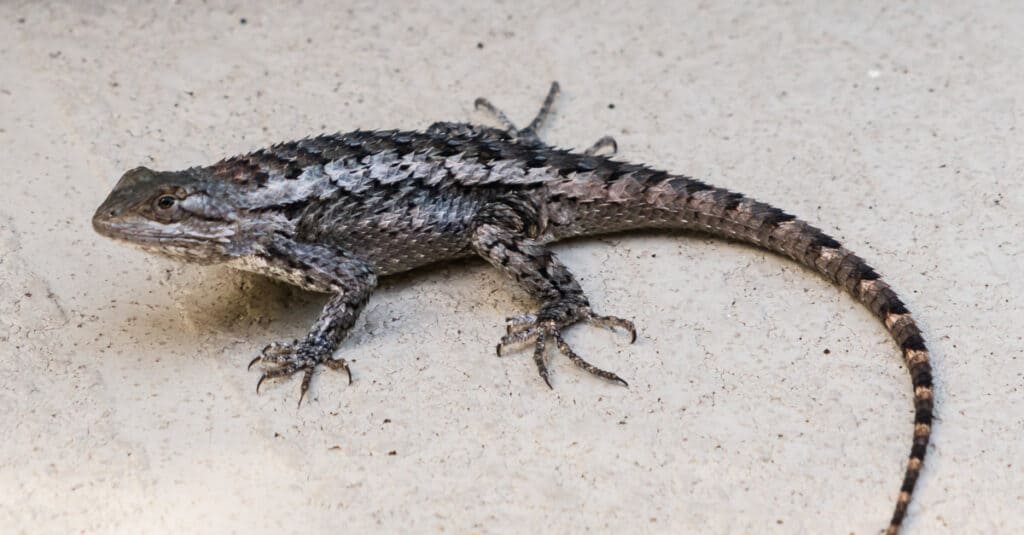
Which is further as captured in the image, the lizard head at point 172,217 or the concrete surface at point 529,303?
the lizard head at point 172,217

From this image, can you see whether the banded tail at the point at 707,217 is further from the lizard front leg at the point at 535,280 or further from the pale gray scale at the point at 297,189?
the pale gray scale at the point at 297,189

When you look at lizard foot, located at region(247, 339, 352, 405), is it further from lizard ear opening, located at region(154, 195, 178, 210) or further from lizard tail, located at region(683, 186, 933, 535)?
lizard tail, located at region(683, 186, 933, 535)

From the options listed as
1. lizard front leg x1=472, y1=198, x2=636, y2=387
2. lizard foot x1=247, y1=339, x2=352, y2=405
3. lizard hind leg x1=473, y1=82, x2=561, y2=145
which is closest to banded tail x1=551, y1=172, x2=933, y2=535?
lizard front leg x1=472, y1=198, x2=636, y2=387

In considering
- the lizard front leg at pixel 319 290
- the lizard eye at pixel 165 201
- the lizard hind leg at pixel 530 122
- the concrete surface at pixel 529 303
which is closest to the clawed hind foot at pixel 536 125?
the lizard hind leg at pixel 530 122

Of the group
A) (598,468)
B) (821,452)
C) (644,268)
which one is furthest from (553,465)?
(644,268)

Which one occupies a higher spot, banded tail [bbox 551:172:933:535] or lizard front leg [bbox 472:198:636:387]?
banded tail [bbox 551:172:933:535]

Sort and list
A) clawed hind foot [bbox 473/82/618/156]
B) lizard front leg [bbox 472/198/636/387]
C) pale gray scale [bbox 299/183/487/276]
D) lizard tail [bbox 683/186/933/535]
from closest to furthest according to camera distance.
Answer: lizard tail [bbox 683/186/933/535]
lizard front leg [bbox 472/198/636/387]
pale gray scale [bbox 299/183/487/276]
clawed hind foot [bbox 473/82/618/156]

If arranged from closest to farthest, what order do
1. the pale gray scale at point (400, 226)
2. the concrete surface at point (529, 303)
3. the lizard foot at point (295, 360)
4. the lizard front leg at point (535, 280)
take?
1. the concrete surface at point (529, 303)
2. the lizard foot at point (295, 360)
3. the lizard front leg at point (535, 280)
4. the pale gray scale at point (400, 226)

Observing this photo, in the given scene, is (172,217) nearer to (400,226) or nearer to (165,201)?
(165,201)
